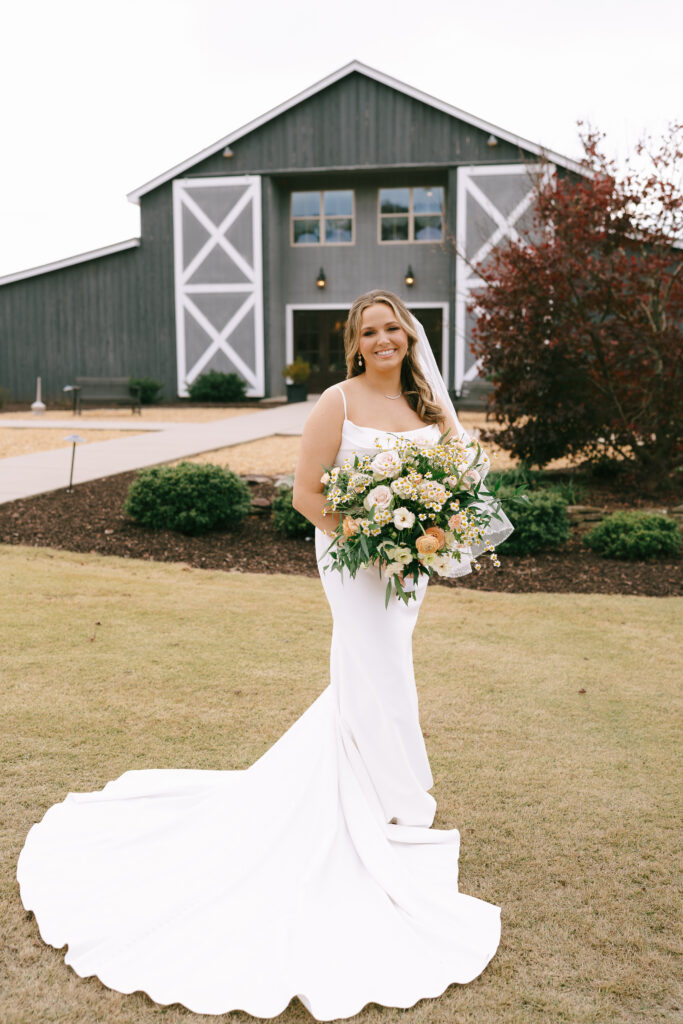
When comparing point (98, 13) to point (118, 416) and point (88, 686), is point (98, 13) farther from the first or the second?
point (118, 416)

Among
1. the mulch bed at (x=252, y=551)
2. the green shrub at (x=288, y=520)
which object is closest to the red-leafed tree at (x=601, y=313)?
the mulch bed at (x=252, y=551)

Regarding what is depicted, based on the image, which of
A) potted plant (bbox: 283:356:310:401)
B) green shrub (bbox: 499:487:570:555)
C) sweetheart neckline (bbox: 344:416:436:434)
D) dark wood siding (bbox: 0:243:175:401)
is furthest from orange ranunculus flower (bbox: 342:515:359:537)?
dark wood siding (bbox: 0:243:175:401)

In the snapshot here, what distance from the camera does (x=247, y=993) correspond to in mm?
2557

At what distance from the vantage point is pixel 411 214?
25.6 m

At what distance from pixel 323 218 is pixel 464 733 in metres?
24.0

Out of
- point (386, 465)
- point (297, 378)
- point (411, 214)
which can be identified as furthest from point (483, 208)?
point (386, 465)

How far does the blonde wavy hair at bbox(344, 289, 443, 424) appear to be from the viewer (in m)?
3.23

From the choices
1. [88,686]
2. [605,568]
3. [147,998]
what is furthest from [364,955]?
[605,568]

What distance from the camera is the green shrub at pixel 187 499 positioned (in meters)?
8.89

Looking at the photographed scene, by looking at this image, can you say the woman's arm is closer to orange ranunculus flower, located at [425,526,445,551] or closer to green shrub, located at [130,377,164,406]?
orange ranunculus flower, located at [425,526,445,551]

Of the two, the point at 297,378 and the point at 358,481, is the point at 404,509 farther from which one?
the point at 297,378

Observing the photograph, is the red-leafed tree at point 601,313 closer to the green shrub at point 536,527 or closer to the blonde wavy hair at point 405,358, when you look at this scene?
the green shrub at point 536,527

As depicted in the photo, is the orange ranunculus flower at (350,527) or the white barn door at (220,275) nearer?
the orange ranunculus flower at (350,527)

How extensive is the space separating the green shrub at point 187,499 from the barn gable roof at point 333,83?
16114 mm
